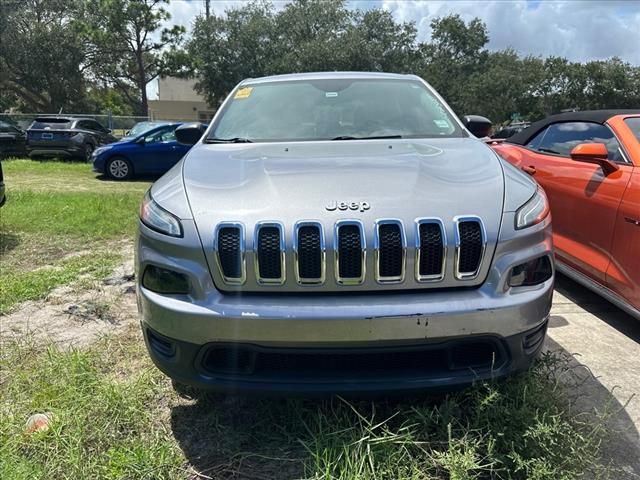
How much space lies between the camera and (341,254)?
1.90 m

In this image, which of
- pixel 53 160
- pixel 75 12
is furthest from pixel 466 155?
pixel 75 12

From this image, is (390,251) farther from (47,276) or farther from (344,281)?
(47,276)

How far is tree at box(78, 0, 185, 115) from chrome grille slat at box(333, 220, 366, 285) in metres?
30.7

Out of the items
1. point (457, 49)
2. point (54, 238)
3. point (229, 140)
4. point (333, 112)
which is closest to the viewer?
point (229, 140)

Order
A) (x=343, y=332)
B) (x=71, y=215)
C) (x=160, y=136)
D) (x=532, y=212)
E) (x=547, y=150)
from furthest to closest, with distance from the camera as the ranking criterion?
(x=160, y=136) < (x=71, y=215) < (x=547, y=150) < (x=532, y=212) < (x=343, y=332)

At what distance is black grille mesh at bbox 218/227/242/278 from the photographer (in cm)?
193

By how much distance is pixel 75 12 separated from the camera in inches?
1259

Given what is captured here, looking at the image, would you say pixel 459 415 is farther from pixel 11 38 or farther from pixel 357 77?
pixel 11 38

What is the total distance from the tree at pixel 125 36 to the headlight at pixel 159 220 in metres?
30.2

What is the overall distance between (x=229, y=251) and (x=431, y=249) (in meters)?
0.75

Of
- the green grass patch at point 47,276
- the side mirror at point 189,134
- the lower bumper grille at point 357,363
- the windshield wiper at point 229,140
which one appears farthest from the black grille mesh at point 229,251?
the green grass patch at point 47,276

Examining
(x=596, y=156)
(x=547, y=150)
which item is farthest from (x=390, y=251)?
(x=547, y=150)

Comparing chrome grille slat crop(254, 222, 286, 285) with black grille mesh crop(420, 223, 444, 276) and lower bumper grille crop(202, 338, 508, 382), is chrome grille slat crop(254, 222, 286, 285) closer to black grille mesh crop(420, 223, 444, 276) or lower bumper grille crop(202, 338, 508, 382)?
lower bumper grille crop(202, 338, 508, 382)

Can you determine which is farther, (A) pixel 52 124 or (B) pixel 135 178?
Answer: (A) pixel 52 124
